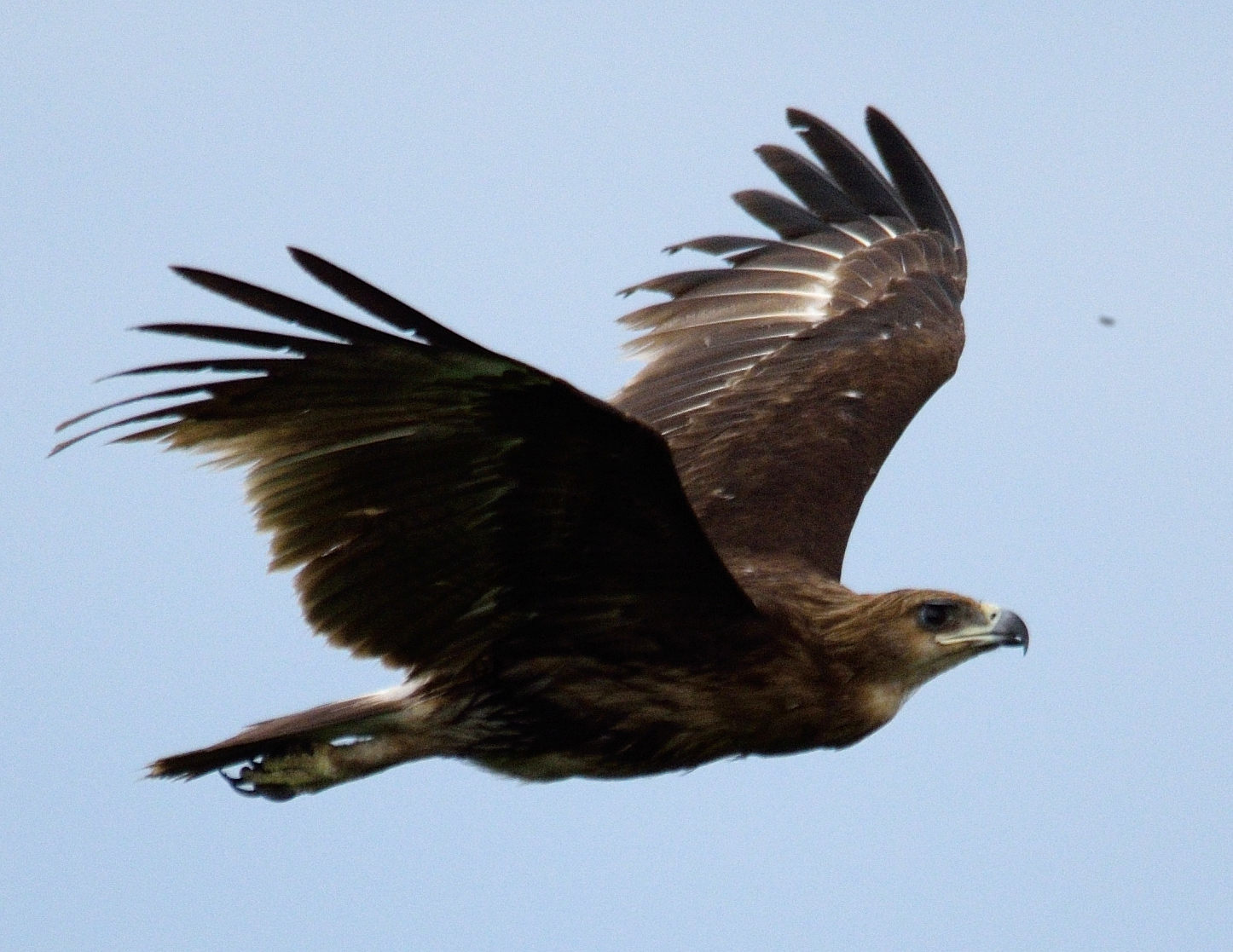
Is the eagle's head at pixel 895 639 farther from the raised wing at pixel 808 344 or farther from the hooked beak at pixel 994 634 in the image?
the raised wing at pixel 808 344

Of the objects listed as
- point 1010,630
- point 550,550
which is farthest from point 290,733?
point 1010,630

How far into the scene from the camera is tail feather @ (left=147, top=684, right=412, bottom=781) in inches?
283

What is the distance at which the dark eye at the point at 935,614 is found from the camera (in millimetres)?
7398

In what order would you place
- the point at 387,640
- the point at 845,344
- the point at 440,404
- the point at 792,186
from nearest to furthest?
1. the point at 440,404
2. the point at 387,640
3. the point at 845,344
4. the point at 792,186

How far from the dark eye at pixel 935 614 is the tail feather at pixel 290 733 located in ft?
5.85

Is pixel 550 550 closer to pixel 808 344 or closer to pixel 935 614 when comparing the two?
pixel 935 614

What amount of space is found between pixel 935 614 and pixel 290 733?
88.8 inches

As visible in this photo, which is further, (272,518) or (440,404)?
(272,518)

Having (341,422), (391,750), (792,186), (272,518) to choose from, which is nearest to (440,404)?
(341,422)

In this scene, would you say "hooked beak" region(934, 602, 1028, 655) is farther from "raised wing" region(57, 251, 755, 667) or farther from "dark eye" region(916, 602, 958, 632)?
"raised wing" region(57, 251, 755, 667)

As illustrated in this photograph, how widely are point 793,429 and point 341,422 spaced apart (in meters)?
3.18

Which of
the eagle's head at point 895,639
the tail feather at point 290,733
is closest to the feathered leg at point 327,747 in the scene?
the tail feather at point 290,733

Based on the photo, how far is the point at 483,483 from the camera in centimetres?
640

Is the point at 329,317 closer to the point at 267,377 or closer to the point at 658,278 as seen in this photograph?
the point at 267,377
